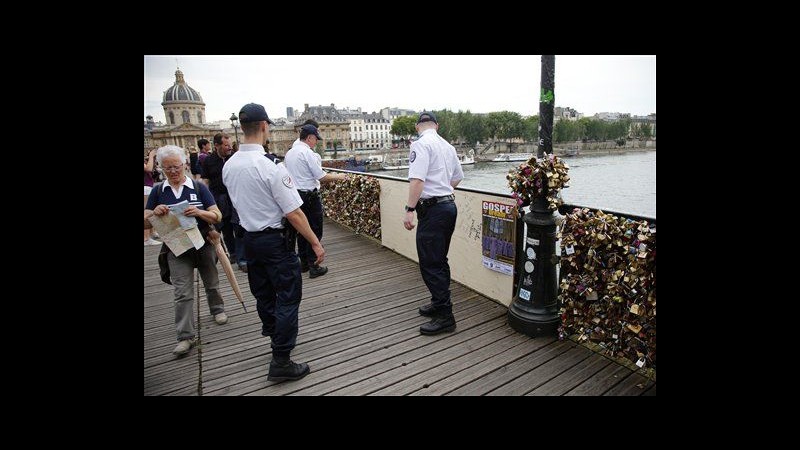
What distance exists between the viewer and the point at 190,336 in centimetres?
354

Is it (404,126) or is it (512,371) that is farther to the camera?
(404,126)

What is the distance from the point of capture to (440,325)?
12.0 ft

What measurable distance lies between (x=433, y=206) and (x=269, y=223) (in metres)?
1.42

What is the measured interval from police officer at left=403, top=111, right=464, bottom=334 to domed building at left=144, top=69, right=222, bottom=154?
4211 inches

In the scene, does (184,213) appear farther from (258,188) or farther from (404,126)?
(404,126)

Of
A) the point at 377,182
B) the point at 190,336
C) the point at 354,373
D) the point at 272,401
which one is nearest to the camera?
the point at 272,401

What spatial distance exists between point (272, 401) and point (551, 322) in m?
2.35

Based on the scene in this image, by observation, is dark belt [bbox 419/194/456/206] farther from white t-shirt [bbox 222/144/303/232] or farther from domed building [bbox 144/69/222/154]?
domed building [bbox 144/69/222/154]

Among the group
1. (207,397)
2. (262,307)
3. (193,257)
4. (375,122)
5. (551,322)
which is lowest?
(207,397)

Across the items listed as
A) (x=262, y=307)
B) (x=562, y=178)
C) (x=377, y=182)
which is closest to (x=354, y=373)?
(x=262, y=307)

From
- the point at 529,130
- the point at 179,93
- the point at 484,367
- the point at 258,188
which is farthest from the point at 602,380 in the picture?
the point at 179,93

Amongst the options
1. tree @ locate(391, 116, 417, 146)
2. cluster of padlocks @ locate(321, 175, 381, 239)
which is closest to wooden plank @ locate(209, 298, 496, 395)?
cluster of padlocks @ locate(321, 175, 381, 239)

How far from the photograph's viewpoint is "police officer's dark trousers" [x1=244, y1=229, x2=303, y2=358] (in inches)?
112
